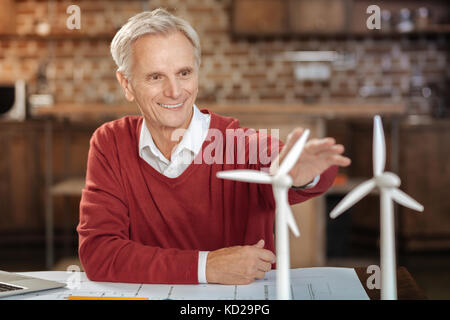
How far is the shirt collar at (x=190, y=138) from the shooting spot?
5.28ft

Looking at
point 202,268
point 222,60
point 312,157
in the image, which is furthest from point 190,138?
point 222,60

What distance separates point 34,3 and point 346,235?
3.56m

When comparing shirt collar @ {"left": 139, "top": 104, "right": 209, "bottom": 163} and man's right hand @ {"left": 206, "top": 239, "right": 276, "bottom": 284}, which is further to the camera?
shirt collar @ {"left": 139, "top": 104, "right": 209, "bottom": 163}

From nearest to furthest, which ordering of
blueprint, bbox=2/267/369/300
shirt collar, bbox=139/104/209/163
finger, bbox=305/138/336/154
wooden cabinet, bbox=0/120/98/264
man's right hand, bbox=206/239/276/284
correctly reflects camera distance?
finger, bbox=305/138/336/154
blueprint, bbox=2/267/369/300
man's right hand, bbox=206/239/276/284
shirt collar, bbox=139/104/209/163
wooden cabinet, bbox=0/120/98/264

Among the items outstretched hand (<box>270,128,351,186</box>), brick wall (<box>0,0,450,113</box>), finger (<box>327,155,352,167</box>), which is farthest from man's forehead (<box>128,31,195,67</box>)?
brick wall (<box>0,0,450,113</box>)

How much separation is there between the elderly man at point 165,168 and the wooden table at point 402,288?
0.24 m

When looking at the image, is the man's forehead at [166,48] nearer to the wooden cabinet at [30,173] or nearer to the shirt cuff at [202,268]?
the shirt cuff at [202,268]

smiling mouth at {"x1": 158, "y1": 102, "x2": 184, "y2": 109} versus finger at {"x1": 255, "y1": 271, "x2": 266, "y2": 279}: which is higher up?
smiling mouth at {"x1": 158, "y1": 102, "x2": 184, "y2": 109}

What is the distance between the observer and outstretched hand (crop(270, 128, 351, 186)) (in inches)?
41.6

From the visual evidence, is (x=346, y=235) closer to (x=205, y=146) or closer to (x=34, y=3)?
(x=205, y=146)

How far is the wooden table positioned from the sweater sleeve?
0.37 m

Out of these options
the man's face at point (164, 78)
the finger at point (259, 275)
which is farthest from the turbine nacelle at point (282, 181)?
the man's face at point (164, 78)

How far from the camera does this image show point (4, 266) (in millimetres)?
4262

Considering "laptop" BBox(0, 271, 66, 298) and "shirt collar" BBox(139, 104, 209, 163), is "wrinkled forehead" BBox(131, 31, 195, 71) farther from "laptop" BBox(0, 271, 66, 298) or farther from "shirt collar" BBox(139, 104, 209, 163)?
"laptop" BBox(0, 271, 66, 298)
